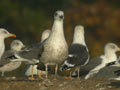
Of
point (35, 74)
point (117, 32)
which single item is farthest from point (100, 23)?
point (35, 74)

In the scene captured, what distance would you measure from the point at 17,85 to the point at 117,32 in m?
16.4

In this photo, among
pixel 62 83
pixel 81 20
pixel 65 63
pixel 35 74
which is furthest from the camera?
pixel 81 20

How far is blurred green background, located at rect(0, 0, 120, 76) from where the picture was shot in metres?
27.7

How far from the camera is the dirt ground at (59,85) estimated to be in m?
11.8

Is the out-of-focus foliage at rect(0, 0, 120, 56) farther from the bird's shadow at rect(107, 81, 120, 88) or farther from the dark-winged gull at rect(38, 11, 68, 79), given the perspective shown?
the bird's shadow at rect(107, 81, 120, 88)

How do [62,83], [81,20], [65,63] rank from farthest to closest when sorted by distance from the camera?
1. [81,20]
2. [65,63]
3. [62,83]

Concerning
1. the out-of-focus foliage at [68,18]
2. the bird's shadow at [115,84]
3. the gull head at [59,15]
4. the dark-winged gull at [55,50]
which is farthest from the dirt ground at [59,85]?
the out-of-focus foliage at [68,18]

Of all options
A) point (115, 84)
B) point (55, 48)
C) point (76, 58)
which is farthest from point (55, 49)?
point (76, 58)

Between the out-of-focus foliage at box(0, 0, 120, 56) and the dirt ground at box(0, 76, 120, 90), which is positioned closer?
the dirt ground at box(0, 76, 120, 90)

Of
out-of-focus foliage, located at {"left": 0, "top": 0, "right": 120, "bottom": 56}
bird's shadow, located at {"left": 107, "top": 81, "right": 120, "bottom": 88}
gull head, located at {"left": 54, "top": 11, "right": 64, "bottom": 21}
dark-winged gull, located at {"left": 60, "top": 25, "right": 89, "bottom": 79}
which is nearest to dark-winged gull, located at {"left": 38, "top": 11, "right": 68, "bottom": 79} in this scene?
gull head, located at {"left": 54, "top": 11, "right": 64, "bottom": 21}

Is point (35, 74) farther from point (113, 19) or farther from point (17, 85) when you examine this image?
point (113, 19)

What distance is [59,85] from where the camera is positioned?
40.2 ft

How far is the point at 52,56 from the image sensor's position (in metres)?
12.8

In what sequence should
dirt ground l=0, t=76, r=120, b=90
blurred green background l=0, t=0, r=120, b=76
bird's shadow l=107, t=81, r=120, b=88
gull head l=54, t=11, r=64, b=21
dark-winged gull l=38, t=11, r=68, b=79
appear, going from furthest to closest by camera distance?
blurred green background l=0, t=0, r=120, b=76 < gull head l=54, t=11, r=64, b=21 < dark-winged gull l=38, t=11, r=68, b=79 < dirt ground l=0, t=76, r=120, b=90 < bird's shadow l=107, t=81, r=120, b=88
